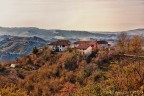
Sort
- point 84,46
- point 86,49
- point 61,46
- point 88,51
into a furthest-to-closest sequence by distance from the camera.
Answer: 1. point 61,46
2. point 84,46
3. point 86,49
4. point 88,51

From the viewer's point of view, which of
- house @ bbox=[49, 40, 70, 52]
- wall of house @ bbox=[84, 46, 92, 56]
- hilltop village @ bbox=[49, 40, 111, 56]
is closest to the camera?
wall of house @ bbox=[84, 46, 92, 56]

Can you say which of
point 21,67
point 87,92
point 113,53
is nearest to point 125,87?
point 87,92

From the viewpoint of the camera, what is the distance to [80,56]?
235ft

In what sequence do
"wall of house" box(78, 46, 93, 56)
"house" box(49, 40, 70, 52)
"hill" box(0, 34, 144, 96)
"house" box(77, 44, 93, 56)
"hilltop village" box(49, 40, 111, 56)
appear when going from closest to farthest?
"hill" box(0, 34, 144, 96) → "wall of house" box(78, 46, 93, 56) → "house" box(77, 44, 93, 56) → "hilltop village" box(49, 40, 111, 56) → "house" box(49, 40, 70, 52)

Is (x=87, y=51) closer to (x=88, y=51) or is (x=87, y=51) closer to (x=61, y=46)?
(x=88, y=51)

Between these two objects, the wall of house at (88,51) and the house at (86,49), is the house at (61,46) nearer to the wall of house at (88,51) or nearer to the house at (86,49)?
the house at (86,49)

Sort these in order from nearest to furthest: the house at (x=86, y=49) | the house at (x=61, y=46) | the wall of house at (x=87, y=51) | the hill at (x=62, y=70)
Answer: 1. the hill at (x=62, y=70)
2. the wall of house at (x=87, y=51)
3. the house at (x=86, y=49)
4. the house at (x=61, y=46)

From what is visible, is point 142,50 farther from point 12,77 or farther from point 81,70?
point 12,77

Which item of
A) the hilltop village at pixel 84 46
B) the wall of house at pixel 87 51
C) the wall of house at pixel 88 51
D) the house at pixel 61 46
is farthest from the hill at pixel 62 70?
the house at pixel 61 46

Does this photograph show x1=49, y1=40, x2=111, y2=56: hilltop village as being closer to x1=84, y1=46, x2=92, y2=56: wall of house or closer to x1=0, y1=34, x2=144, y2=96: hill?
x1=84, y1=46, x2=92, y2=56: wall of house

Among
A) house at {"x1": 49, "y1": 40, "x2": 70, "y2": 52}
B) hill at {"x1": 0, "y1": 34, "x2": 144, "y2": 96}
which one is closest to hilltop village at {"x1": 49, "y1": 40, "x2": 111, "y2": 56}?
house at {"x1": 49, "y1": 40, "x2": 70, "y2": 52}

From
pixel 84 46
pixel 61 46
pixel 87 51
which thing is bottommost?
pixel 61 46

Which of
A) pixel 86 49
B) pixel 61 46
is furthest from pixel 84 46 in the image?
pixel 61 46

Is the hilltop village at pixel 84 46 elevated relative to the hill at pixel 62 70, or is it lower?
elevated
